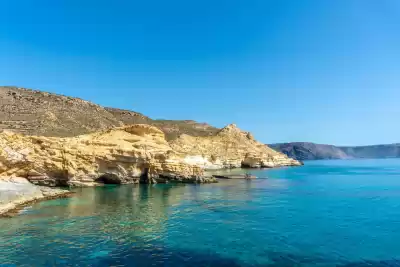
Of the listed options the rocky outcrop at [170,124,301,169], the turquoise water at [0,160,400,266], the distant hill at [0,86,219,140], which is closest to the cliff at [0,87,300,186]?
the distant hill at [0,86,219,140]

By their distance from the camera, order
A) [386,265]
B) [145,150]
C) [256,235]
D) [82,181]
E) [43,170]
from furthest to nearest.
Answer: [145,150], [82,181], [43,170], [256,235], [386,265]

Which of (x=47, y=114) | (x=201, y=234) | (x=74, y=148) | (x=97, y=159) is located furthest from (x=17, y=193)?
(x=47, y=114)

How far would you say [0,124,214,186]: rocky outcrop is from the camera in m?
40.3

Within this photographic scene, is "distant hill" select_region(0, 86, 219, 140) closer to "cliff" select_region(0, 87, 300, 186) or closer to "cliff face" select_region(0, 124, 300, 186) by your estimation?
"cliff" select_region(0, 87, 300, 186)

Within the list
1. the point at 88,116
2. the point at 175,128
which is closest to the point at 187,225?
the point at 88,116

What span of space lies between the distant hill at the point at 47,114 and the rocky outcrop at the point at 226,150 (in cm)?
2562

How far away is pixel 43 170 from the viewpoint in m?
42.5

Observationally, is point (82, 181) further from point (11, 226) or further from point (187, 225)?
point (187, 225)

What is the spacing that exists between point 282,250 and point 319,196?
24.0m

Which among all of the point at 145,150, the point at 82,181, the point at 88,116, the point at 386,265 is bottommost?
the point at 386,265

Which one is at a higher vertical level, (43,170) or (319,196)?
(43,170)

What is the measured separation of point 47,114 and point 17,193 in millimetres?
42226

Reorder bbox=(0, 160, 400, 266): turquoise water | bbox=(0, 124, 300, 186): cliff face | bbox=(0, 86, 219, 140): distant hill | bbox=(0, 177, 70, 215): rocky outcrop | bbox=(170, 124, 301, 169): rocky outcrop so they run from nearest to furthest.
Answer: bbox=(0, 160, 400, 266): turquoise water, bbox=(0, 177, 70, 215): rocky outcrop, bbox=(0, 124, 300, 186): cliff face, bbox=(0, 86, 219, 140): distant hill, bbox=(170, 124, 301, 169): rocky outcrop

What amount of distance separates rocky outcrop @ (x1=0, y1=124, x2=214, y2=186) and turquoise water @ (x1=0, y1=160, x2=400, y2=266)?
12.8m
